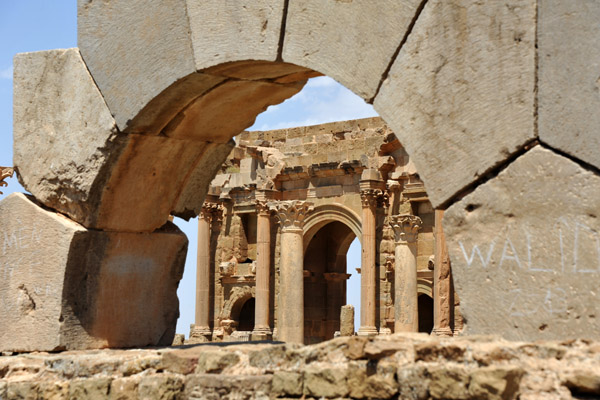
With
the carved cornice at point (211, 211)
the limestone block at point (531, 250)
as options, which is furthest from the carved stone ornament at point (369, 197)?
the limestone block at point (531, 250)

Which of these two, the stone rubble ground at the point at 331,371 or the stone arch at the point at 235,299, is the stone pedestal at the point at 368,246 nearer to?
the stone arch at the point at 235,299

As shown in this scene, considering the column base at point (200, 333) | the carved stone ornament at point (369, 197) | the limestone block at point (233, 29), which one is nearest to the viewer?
the limestone block at point (233, 29)

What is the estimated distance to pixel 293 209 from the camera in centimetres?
2330

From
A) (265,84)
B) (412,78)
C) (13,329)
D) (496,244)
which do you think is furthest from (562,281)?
(13,329)

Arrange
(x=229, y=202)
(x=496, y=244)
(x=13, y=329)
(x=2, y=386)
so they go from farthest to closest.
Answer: (x=229, y=202) < (x=13, y=329) < (x=2, y=386) < (x=496, y=244)

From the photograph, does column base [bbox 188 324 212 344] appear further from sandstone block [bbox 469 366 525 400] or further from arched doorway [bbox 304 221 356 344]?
sandstone block [bbox 469 366 525 400]

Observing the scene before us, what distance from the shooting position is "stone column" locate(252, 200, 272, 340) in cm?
2481

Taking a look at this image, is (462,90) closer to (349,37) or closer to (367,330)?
(349,37)

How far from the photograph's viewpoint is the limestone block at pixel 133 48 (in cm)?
420

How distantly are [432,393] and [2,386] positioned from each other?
2350 millimetres

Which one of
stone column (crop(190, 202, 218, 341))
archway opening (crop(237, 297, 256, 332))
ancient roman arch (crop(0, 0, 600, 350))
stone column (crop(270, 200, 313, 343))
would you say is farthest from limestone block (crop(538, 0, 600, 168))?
archway opening (crop(237, 297, 256, 332))

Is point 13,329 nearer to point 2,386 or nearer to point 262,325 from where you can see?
point 2,386

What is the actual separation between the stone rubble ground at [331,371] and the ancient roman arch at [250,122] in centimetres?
18

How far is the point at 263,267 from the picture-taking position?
82.3ft
